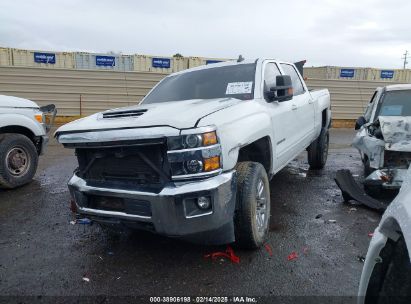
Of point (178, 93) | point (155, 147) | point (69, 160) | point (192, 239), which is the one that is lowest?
point (69, 160)

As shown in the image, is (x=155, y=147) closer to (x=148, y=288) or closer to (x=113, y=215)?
(x=113, y=215)

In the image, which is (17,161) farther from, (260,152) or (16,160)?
(260,152)

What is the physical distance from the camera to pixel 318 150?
20.9 feet

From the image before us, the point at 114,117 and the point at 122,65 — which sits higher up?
the point at 122,65

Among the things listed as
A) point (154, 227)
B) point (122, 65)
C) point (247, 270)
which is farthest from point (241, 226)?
point (122, 65)

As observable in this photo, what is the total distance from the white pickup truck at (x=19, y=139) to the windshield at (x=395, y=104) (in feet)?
17.8

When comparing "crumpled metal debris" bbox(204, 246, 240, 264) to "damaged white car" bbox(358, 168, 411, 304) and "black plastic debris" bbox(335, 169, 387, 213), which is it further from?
"black plastic debris" bbox(335, 169, 387, 213)

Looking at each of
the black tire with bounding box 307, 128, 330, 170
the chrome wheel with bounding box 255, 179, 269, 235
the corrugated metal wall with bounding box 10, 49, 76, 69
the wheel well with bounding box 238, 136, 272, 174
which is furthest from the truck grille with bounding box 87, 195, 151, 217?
the corrugated metal wall with bounding box 10, 49, 76, 69

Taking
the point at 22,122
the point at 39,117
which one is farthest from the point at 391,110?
the point at 22,122

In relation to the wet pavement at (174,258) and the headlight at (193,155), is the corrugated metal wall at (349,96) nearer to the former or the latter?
the wet pavement at (174,258)

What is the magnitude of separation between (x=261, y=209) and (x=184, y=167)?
112 cm

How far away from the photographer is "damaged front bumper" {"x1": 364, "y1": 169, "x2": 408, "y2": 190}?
14.2 ft

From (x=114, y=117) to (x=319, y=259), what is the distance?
7.38ft

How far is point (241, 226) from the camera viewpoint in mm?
2990
